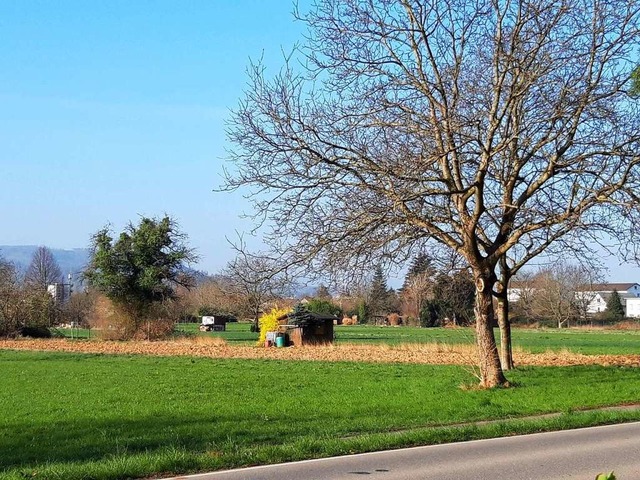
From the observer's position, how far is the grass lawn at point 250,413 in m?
11.5

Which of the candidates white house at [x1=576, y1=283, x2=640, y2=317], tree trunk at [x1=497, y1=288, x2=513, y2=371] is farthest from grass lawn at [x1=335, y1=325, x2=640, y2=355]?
white house at [x1=576, y1=283, x2=640, y2=317]

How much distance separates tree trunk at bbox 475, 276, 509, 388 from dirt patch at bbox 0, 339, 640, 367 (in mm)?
9720

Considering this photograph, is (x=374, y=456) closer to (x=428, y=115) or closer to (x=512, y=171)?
(x=428, y=115)

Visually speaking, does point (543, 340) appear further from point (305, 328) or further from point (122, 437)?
point (122, 437)

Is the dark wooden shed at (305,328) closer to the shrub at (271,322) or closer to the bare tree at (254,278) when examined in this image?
the shrub at (271,322)

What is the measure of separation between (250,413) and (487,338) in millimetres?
7027

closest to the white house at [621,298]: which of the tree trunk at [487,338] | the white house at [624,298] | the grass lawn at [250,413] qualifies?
the white house at [624,298]

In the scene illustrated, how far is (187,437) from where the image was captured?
43.9ft

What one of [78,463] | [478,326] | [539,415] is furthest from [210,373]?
[78,463]

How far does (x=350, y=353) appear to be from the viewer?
134ft

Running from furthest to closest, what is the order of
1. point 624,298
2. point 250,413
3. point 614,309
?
1. point 624,298
2. point 614,309
3. point 250,413

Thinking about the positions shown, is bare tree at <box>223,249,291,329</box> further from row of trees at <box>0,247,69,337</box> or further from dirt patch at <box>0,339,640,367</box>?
row of trees at <box>0,247,69,337</box>

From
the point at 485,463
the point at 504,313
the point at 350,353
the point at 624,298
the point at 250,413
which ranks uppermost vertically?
the point at 624,298

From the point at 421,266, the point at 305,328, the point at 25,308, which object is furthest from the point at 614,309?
the point at 421,266
